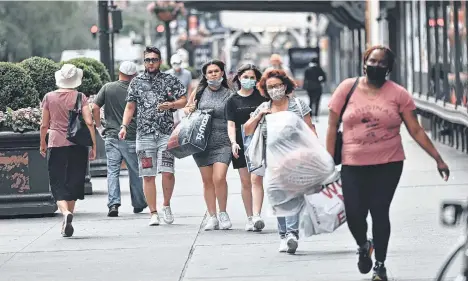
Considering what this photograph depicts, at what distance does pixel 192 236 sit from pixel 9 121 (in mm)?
3144

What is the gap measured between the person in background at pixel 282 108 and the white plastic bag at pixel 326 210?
3.12ft

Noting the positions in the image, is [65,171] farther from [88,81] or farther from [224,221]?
[88,81]

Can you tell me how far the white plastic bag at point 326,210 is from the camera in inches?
377

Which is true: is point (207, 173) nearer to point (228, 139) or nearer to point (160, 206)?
point (228, 139)

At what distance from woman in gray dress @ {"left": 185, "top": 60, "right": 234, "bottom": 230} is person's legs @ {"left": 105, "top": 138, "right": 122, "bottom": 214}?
180 centimetres

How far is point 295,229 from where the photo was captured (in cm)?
1077

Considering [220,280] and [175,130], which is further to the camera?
[175,130]

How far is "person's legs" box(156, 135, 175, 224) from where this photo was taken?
13.1m

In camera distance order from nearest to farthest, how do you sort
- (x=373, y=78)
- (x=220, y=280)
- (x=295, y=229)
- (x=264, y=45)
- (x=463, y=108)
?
(x=373, y=78), (x=220, y=280), (x=295, y=229), (x=463, y=108), (x=264, y=45)

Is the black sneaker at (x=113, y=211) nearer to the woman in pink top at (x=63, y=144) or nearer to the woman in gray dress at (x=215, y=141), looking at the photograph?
the woman in pink top at (x=63, y=144)

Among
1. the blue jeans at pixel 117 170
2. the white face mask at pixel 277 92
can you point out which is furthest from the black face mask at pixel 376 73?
the blue jeans at pixel 117 170

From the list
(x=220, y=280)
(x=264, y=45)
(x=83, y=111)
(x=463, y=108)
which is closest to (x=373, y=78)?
(x=220, y=280)

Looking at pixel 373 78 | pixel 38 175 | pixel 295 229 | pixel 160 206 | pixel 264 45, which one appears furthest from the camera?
pixel 264 45

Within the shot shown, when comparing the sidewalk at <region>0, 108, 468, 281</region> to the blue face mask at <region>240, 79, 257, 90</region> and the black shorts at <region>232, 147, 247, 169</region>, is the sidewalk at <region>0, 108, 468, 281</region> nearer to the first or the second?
the black shorts at <region>232, 147, 247, 169</region>
